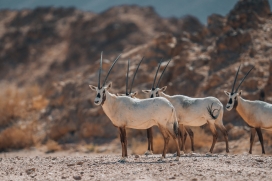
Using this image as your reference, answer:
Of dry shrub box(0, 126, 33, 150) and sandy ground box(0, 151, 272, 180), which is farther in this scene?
dry shrub box(0, 126, 33, 150)

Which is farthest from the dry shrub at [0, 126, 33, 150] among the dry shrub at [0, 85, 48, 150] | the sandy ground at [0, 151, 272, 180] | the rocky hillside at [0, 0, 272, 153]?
the sandy ground at [0, 151, 272, 180]

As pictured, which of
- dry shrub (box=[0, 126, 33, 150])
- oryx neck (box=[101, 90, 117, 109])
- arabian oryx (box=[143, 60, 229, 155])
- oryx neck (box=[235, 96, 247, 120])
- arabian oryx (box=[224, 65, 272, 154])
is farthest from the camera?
dry shrub (box=[0, 126, 33, 150])

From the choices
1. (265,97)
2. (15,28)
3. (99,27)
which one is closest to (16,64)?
(15,28)

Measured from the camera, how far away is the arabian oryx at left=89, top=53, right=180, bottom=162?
11.3 meters

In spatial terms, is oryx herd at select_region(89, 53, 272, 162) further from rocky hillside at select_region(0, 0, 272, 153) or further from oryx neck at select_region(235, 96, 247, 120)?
rocky hillside at select_region(0, 0, 272, 153)

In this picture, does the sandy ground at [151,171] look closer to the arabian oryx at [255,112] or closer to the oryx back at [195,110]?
the oryx back at [195,110]

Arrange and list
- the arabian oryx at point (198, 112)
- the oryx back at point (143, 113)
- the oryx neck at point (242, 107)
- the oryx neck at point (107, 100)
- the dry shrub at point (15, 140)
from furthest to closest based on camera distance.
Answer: the dry shrub at point (15, 140) → the oryx neck at point (242, 107) → the arabian oryx at point (198, 112) → the oryx neck at point (107, 100) → the oryx back at point (143, 113)

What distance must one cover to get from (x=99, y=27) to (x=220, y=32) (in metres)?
36.1

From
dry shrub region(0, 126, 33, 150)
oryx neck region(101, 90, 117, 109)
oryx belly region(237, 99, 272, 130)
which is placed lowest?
dry shrub region(0, 126, 33, 150)

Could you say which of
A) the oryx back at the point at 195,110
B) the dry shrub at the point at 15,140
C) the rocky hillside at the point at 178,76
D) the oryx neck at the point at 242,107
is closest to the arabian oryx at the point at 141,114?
the oryx back at the point at 195,110

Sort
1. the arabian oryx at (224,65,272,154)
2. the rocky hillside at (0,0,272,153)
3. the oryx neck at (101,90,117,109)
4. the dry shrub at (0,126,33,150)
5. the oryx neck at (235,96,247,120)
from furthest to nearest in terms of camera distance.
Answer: the dry shrub at (0,126,33,150) < the rocky hillside at (0,0,272,153) < the oryx neck at (235,96,247,120) < the arabian oryx at (224,65,272,154) < the oryx neck at (101,90,117,109)

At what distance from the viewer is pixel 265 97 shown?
20.7 metres

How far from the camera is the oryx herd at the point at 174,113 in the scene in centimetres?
1141

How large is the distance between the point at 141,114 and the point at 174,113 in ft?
2.96
